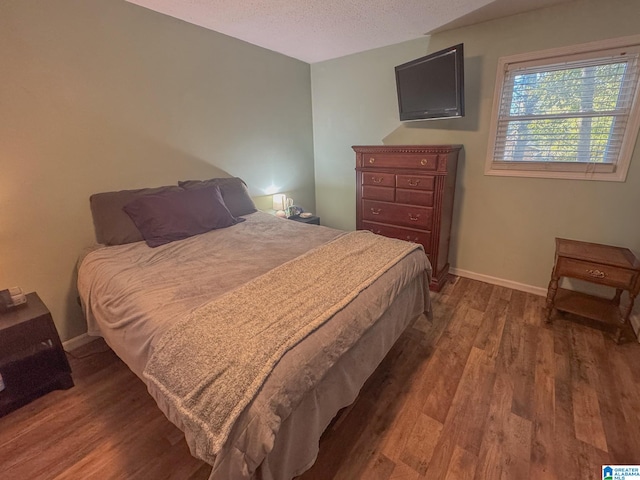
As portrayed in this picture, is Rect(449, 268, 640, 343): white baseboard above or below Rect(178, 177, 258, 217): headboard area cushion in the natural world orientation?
below

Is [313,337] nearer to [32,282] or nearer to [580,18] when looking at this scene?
[32,282]

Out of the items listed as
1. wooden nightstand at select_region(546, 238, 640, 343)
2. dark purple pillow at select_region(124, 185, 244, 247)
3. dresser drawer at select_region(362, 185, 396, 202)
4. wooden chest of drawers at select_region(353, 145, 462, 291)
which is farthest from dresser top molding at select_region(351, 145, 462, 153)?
dark purple pillow at select_region(124, 185, 244, 247)

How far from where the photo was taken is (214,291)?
136 cm

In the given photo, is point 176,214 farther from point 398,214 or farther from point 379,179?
point 398,214

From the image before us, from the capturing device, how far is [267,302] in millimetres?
1229

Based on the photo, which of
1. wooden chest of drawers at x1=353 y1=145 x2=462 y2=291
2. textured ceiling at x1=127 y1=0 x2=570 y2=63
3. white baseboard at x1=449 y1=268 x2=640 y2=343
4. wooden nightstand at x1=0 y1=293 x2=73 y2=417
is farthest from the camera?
white baseboard at x1=449 y1=268 x2=640 y2=343

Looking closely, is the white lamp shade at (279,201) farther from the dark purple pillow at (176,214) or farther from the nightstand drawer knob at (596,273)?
the nightstand drawer knob at (596,273)

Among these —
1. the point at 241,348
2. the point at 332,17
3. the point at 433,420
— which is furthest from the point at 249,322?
the point at 332,17

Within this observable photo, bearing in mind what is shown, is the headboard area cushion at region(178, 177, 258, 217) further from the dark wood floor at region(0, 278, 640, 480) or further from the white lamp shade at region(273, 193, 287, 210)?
the dark wood floor at region(0, 278, 640, 480)

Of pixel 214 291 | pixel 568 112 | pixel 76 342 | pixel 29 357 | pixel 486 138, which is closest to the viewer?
pixel 214 291

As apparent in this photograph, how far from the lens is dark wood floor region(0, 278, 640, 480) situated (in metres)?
1.28

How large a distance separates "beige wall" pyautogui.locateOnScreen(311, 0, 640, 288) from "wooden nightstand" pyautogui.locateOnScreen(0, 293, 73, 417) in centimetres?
A: 311

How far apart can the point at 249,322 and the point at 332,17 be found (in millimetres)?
2490

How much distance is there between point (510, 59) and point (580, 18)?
1.46 ft
